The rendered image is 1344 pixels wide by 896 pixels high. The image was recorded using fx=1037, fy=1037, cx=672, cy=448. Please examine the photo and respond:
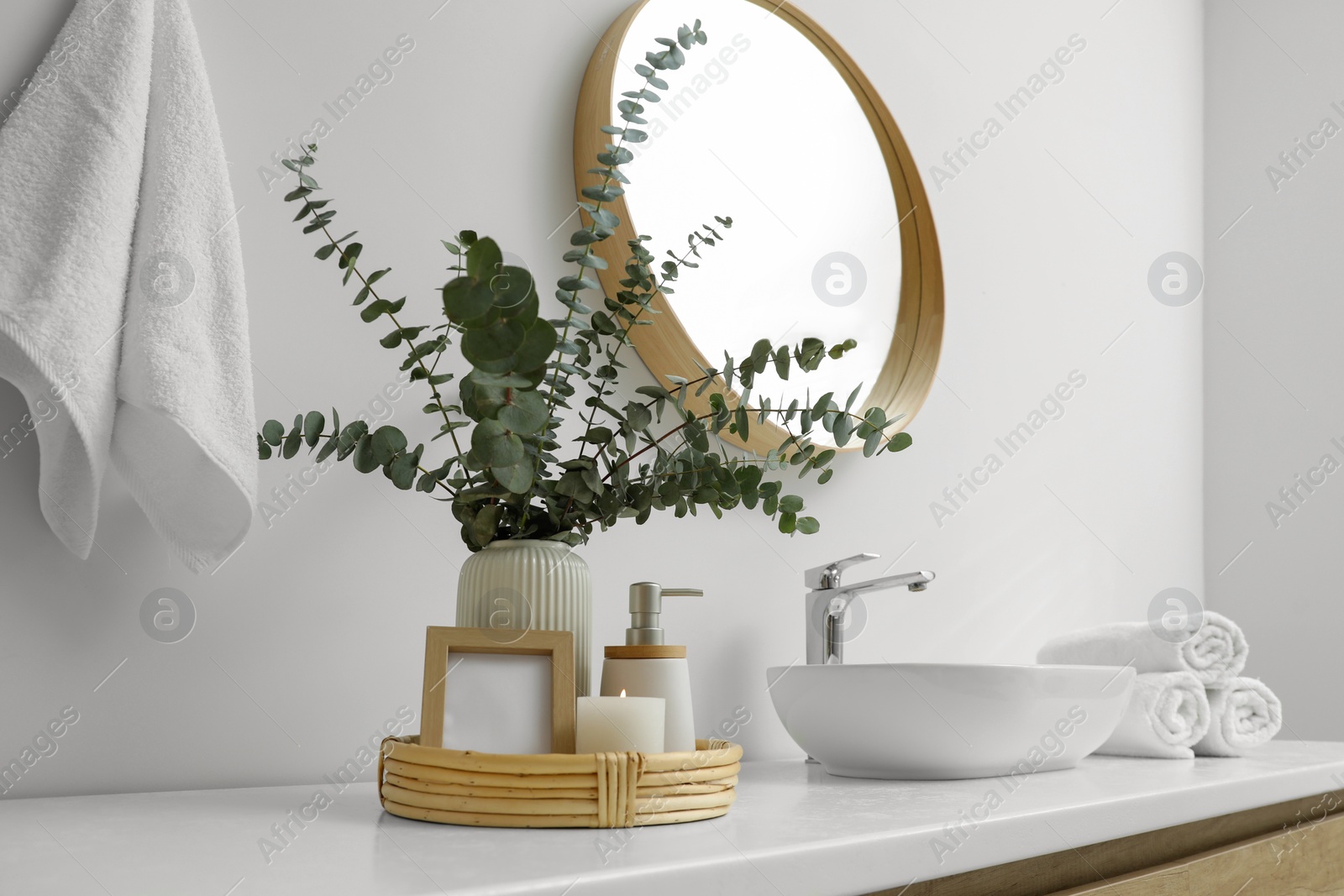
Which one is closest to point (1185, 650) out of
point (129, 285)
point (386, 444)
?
Answer: point (386, 444)

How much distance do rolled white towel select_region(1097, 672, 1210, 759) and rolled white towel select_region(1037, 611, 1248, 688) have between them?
24mm

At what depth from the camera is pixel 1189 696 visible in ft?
4.14

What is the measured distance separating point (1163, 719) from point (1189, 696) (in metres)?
0.05

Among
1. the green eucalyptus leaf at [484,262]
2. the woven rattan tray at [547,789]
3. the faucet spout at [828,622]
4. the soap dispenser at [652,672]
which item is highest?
the green eucalyptus leaf at [484,262]

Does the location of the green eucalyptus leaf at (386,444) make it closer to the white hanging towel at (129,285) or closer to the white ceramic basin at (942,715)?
the white hanging towel at (129,285)

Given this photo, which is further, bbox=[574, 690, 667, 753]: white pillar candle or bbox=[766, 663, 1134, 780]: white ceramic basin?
bbox=[766, 663, 1134, 780]: white ceramic basin

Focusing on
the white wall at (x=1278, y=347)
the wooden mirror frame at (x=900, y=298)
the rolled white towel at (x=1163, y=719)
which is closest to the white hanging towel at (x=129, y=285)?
the wooden mirror frame at (x=900, y=298)

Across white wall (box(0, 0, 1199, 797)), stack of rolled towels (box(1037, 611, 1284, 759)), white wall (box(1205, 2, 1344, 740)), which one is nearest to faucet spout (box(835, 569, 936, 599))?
white wall (box(0, 0, 1199, 797))

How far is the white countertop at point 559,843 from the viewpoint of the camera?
20.7 inches

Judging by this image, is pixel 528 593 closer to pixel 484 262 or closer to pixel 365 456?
pixel 365 456

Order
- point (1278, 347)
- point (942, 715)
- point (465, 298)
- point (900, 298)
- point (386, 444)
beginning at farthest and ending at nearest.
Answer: point (1278, 347) → point (900, 298) → point (942, 715) → point (386, 444) → point (465, 298)

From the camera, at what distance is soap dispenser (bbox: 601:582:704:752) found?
82cm

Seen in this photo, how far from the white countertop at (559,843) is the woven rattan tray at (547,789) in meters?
A: 0.01

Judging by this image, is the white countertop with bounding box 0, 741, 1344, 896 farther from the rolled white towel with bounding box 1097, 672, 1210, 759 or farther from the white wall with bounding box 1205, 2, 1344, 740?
the white wall with bounding box 1205, 2, 1344, 740
